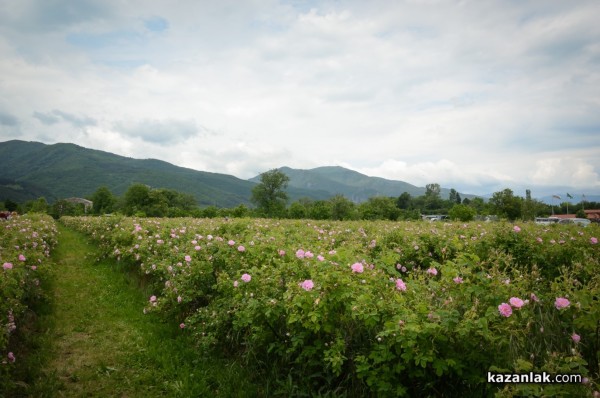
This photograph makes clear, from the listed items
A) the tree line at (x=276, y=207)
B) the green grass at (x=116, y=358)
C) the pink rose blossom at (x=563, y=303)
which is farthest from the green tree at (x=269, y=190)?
the pink rose blossom at (x=563, y=303)

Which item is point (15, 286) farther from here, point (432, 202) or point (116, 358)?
point (432, 202)

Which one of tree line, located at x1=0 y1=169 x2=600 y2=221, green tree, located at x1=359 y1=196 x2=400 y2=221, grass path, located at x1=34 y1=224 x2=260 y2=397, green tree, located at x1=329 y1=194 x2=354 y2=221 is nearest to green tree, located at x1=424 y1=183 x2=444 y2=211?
tree line, located at x1=0 y1=169 x2=600 y2=221

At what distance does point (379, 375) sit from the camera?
9.11 ft

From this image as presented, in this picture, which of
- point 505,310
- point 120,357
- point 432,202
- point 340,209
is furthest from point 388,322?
point 432,202

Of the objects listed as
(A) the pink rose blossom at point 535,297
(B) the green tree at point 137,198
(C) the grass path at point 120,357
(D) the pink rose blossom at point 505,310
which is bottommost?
(C) the grass path at point 120,357

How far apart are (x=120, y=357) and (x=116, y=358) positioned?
0.18 ft

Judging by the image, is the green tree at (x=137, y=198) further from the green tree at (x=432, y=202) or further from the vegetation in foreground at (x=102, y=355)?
the green tree at (x=432, y=202)

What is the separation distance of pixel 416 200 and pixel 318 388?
143336 millimetres

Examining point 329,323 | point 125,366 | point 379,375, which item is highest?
point 329,323

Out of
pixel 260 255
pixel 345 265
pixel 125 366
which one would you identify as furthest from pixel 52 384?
pixel 345 265

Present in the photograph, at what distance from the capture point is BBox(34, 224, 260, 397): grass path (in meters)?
3.95

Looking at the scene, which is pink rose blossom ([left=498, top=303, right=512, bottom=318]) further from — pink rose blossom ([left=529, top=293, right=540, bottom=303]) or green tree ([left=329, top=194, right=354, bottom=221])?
green tree ([left=329, top=194, right=354, bottom=221])

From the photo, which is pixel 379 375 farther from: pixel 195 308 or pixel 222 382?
pixel 195 308

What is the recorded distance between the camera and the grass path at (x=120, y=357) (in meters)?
3.95
